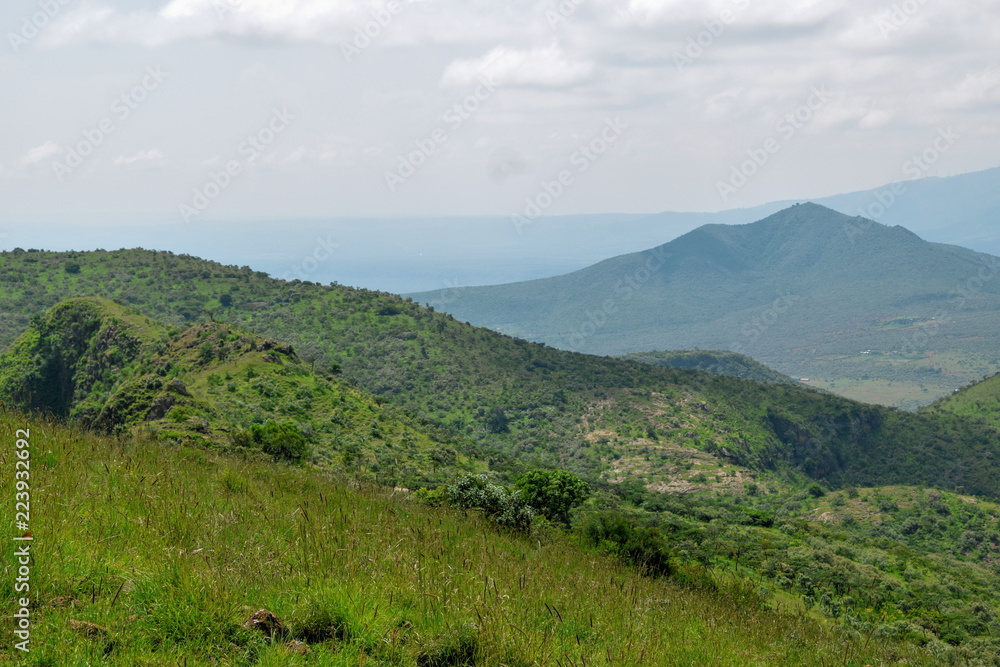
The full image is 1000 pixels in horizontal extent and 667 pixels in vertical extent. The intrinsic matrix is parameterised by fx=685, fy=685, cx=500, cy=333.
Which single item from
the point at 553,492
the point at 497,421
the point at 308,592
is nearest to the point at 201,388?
the point at 553,492

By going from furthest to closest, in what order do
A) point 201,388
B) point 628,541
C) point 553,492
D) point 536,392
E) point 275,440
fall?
point 536,392 < point 201,388 < point 275,440 < point 553,492 < point 628,541

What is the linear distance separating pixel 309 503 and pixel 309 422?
34.8 m

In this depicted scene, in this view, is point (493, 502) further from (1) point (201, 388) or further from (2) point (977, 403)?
(2) point (977, 403)

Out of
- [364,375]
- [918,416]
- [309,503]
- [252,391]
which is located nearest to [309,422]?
[252,391]

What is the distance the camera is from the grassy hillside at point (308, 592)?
419 centimetres

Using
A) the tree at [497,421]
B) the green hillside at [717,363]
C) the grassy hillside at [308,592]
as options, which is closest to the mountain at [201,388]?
the grassy hillside at [308,592]

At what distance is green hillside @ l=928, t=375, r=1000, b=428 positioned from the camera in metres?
113

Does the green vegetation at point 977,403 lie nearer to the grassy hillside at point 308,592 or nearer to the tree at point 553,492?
the tree at point 553,492

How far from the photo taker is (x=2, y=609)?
13.1 ft

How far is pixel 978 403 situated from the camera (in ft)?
388

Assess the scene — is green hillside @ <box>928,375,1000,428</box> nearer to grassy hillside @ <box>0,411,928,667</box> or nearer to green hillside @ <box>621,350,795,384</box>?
green hillside @ <box>621,350,795,384</box>

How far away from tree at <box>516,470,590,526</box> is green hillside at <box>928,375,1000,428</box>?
11203 cm

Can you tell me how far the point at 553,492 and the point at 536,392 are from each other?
6743 cm

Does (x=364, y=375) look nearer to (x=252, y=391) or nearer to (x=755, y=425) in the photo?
(x=252, y=391)
